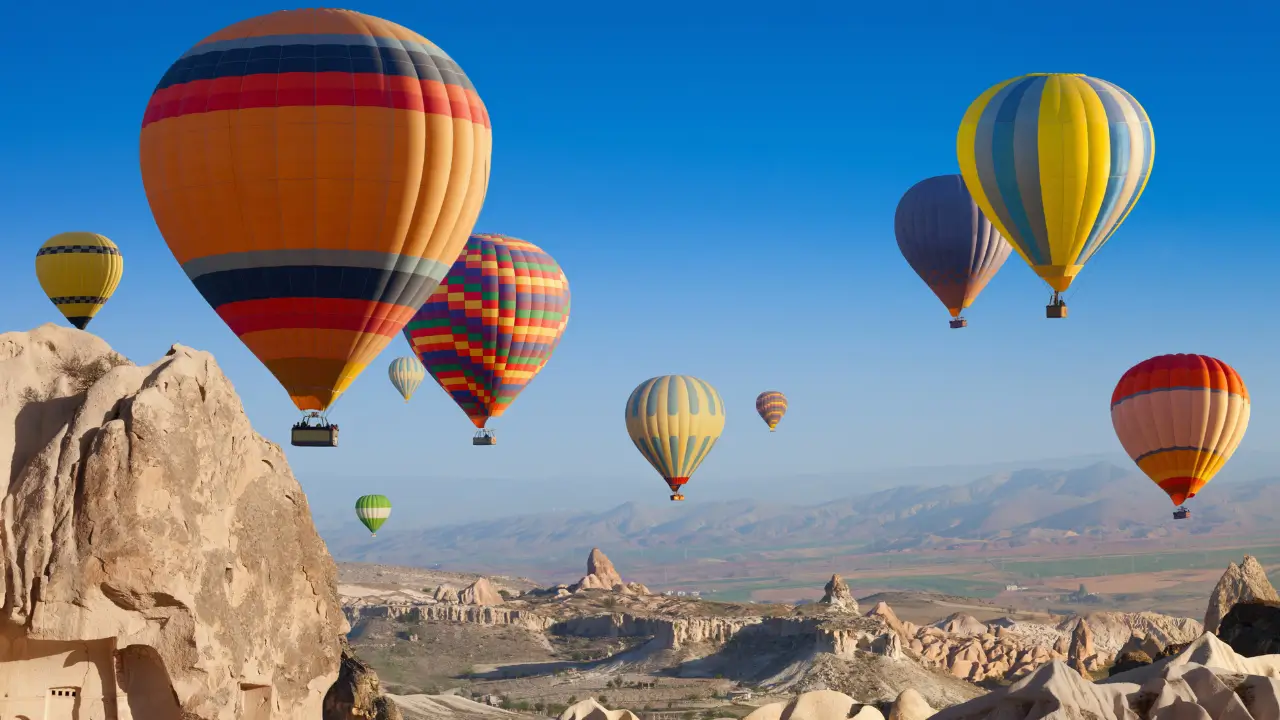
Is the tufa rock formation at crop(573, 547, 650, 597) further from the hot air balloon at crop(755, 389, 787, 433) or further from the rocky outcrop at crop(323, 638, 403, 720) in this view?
the rocky outcrop at crop(323, 638, 403, 720)

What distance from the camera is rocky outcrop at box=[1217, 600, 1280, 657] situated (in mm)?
46719

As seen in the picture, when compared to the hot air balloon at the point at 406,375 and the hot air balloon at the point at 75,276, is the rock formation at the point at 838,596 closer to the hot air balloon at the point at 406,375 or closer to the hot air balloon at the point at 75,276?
the hot air balloon at the point at 406,375

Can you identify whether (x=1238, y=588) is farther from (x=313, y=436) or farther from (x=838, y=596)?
(x=313, y=436)

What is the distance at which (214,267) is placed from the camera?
4050 centimetres

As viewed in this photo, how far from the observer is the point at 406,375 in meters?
119

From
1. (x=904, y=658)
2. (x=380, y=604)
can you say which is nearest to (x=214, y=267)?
(x=904, y=658)

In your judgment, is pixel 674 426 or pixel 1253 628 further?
pixel 674 426

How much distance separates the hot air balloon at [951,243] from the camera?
74.8m

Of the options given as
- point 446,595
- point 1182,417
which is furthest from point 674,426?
point 446,595

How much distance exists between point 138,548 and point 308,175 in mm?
17890

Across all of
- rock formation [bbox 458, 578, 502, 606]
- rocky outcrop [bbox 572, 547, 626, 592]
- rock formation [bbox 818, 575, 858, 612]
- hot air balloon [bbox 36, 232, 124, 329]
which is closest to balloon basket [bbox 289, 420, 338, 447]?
hot air balloon [bbox 36, 232, 124, 329]

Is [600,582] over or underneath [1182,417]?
underneath

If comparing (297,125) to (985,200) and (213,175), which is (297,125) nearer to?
(213,175)

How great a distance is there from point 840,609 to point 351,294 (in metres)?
95.6
